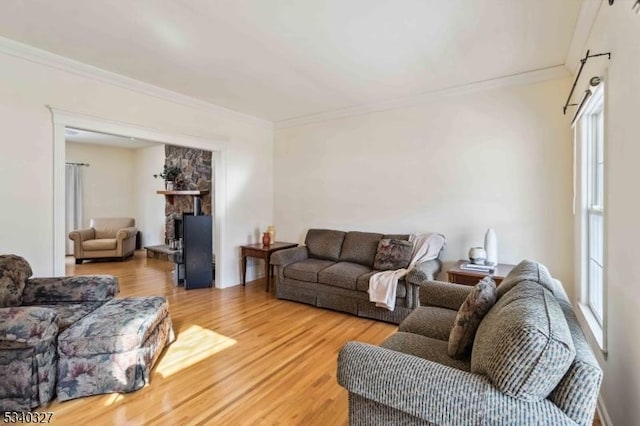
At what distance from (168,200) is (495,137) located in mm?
6138

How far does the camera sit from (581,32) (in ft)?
7.75

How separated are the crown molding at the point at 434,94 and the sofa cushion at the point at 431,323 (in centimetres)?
255

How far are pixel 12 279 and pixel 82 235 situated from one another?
479 centimetres

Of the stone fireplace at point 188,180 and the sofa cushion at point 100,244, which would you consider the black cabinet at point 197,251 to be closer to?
the stone fireplace at point 188,180

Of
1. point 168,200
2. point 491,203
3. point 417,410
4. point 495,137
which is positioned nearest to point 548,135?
point 495,137

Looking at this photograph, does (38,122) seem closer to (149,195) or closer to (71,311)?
(71,311)

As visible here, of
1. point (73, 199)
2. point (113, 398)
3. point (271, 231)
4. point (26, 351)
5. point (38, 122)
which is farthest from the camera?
point (73, 199)

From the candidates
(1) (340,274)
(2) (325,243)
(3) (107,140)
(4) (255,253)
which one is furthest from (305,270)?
(3) (107,140)

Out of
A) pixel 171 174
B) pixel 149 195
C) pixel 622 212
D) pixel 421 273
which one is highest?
pixel 171 174

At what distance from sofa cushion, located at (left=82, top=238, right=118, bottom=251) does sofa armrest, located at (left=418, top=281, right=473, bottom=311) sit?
6407mm

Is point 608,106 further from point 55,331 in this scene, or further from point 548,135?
point 55,331

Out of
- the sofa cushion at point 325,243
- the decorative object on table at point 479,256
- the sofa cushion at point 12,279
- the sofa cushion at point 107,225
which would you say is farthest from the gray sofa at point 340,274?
the sofa cushion at point 107,225

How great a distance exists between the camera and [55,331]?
199cm

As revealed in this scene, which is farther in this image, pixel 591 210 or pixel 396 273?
pixel 396 273
